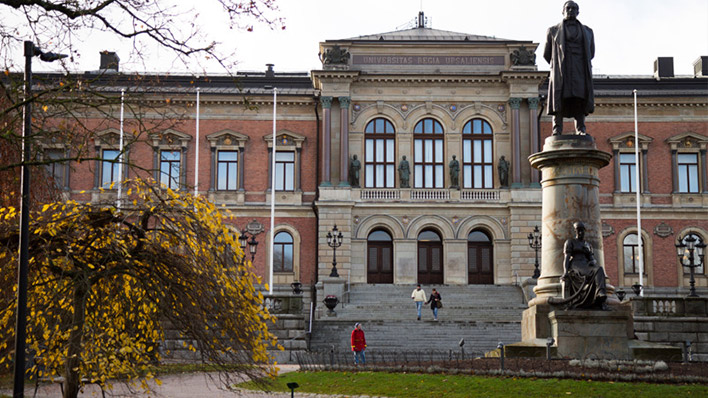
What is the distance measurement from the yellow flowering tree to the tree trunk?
0.7 inches

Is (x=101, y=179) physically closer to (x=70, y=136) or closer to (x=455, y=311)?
(x=455, y=311)

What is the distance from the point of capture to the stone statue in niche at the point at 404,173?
4850 centimetres

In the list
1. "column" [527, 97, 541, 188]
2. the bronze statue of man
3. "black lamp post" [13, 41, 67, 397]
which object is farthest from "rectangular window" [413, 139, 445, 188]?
"black lamp post" [13, 41, 67, 397]

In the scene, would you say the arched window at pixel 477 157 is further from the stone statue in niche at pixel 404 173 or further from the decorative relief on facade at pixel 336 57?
the decorative relief on facade at pixel 336 57

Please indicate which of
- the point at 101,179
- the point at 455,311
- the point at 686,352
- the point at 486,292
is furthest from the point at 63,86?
the point at 101,179

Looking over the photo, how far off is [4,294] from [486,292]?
1335 inches

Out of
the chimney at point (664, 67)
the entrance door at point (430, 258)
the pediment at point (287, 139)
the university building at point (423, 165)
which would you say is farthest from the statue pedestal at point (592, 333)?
the chimney at point (664, 67)

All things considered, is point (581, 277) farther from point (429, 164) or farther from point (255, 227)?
point (255, 227)

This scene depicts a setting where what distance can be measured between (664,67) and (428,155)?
16.8 m

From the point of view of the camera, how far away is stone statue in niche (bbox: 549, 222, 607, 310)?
18891mm

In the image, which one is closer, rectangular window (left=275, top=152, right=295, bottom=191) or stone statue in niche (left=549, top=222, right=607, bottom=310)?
stone statue in niche (left=549, top=222, right=607, bottom=310)

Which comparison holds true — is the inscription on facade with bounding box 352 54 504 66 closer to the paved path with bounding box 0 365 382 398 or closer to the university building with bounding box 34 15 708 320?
the university building with bounding box 34 15 708 320

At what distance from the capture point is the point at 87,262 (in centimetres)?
1273

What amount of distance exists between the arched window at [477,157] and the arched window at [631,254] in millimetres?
7660
